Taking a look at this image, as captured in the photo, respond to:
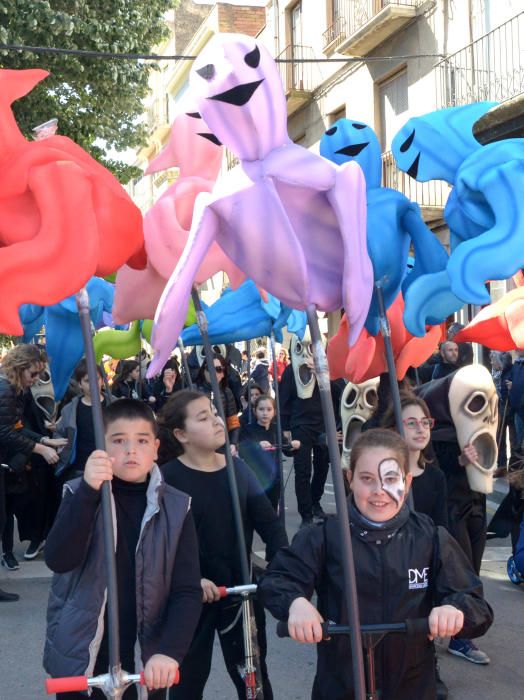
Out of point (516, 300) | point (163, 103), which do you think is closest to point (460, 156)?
point (516, 300)

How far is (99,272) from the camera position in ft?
10.3

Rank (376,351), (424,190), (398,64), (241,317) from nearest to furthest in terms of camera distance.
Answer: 1. (376,351)
2. (241,317)
3. (424,190)
4. (398,64)

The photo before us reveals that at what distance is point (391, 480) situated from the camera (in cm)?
281

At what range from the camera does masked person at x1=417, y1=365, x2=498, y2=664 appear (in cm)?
512

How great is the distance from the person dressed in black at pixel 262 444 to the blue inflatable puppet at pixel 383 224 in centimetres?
327

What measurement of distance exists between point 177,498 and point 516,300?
6.19 feet

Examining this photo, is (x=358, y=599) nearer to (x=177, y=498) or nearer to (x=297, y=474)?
(x=177, y=498)

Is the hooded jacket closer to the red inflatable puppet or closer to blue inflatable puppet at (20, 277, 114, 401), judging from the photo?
the red inflatable puppet

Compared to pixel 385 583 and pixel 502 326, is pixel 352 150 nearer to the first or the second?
pixel 502 326

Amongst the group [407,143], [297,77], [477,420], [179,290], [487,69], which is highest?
[297,77]

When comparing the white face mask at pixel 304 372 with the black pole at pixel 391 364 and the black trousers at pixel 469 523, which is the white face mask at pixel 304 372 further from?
the black pole at pixel 391 364

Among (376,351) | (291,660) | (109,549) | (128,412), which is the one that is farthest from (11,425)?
(109,549)

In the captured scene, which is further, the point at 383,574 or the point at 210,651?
the point at 210,651

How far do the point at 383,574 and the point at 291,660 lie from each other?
8.49 ft
